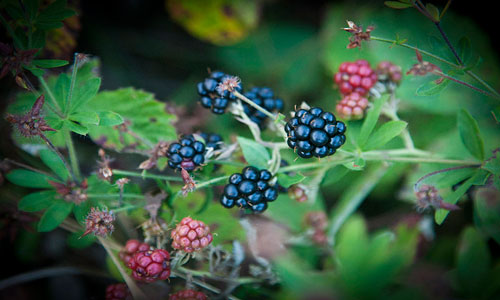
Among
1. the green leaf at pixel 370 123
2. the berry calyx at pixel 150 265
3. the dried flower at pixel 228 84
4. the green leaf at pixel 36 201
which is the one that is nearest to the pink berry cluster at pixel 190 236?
the berry calyx at pixel 150 265

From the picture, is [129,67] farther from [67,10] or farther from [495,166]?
[495,166]

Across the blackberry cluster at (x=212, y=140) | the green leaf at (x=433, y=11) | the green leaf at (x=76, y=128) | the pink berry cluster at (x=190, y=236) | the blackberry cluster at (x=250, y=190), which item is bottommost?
the pink berry cluster at (x=190, y=236)

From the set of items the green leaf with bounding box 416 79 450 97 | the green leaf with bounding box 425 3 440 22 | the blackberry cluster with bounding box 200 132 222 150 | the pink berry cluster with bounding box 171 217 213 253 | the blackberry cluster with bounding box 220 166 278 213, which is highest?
the green leaf with bounding box 425 3 440 22

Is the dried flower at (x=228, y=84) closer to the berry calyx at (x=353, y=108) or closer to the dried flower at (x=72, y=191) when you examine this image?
the berry calyx at (x=353, y=108)

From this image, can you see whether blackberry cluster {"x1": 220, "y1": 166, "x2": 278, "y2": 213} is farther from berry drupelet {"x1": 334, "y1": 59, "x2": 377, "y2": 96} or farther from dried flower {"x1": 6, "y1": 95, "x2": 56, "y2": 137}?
dried flower {"x1": 6, "y1": 95, "x2": 56, "y2": 137}

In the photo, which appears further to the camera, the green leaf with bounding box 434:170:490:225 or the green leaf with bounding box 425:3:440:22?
the green leaf with bounding box 434:170:490:225

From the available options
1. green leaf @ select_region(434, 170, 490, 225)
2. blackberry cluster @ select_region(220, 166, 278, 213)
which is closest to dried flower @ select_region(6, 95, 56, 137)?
blackberry cluster @ select_region(220, 166, 278, 213)
